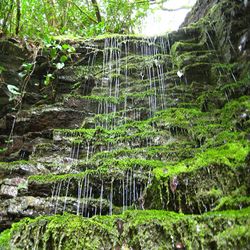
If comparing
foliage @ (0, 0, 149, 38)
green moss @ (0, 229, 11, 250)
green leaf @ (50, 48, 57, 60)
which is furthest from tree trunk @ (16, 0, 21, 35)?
green moss @ (0, 229, 11, 250)

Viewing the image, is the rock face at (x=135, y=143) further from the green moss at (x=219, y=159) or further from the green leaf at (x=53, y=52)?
the green leaf at (x=53, y=52)

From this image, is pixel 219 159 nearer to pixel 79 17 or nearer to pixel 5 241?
pixel 5 241

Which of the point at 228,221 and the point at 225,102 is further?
the point at 225,102

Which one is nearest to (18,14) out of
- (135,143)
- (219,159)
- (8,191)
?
(135,143)

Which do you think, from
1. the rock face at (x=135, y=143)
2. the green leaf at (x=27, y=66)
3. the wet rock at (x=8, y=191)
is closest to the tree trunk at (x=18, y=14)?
the rock face at (x=135, y=143)

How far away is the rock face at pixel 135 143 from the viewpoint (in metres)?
3.04

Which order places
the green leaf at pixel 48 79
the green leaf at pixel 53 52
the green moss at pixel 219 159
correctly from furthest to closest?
1. the green leaf at pixel 53 52
2. the green leaf at pixel 48 79
3. the green moss at pixel 219 159

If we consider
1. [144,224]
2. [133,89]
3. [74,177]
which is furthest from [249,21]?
[144,224]

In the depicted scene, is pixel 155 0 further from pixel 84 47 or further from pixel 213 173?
pixel 213 173

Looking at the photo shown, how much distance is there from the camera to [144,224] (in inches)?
115

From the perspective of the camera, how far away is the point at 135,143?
5398 millimetres

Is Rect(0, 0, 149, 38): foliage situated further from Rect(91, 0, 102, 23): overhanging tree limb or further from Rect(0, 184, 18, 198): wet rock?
Rect(0, 184, 18, 198): wet rock

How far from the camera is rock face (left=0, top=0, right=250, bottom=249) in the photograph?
9.99 ft

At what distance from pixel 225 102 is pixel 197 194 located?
296 cm
